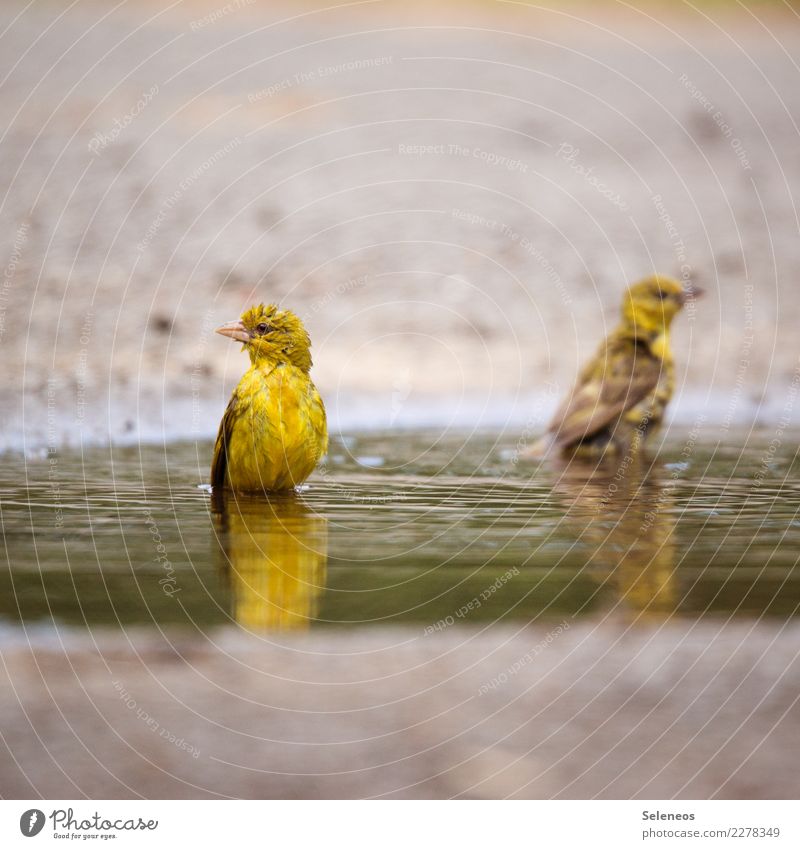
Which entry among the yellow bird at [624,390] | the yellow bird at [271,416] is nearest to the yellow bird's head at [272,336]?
the yellow bird at [271,416]

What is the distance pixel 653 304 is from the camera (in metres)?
7.60

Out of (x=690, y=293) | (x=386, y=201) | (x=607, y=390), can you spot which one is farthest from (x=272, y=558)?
(x=386, y=201)

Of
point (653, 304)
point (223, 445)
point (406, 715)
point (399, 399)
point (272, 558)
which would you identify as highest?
point (653, 304)

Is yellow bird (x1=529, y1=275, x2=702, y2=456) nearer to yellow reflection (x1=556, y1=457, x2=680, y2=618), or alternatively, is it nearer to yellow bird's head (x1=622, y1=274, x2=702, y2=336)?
yellow bird's head (x1=622, y1=274, x2=702, y2=336)

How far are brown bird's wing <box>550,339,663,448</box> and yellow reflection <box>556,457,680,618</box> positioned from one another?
12.3 inches

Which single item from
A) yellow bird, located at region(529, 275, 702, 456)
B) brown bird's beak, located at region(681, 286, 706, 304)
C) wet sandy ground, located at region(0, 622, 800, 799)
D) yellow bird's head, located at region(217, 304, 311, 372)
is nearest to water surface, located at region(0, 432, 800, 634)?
wet sandy ground, located at region(0, 622, 800, 799)

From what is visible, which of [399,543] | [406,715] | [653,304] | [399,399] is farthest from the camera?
[399,399]

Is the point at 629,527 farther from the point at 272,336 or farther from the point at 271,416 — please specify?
the point at 272,336

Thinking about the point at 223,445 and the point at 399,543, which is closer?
the point at 399,543

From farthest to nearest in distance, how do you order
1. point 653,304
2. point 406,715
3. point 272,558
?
point 653,304 < point 272,558 < point 406,715

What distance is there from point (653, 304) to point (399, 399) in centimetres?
213

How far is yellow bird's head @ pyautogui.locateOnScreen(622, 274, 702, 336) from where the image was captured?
7.55 meters

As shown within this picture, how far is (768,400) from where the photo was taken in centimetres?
906

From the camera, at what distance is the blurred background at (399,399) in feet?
10.0
